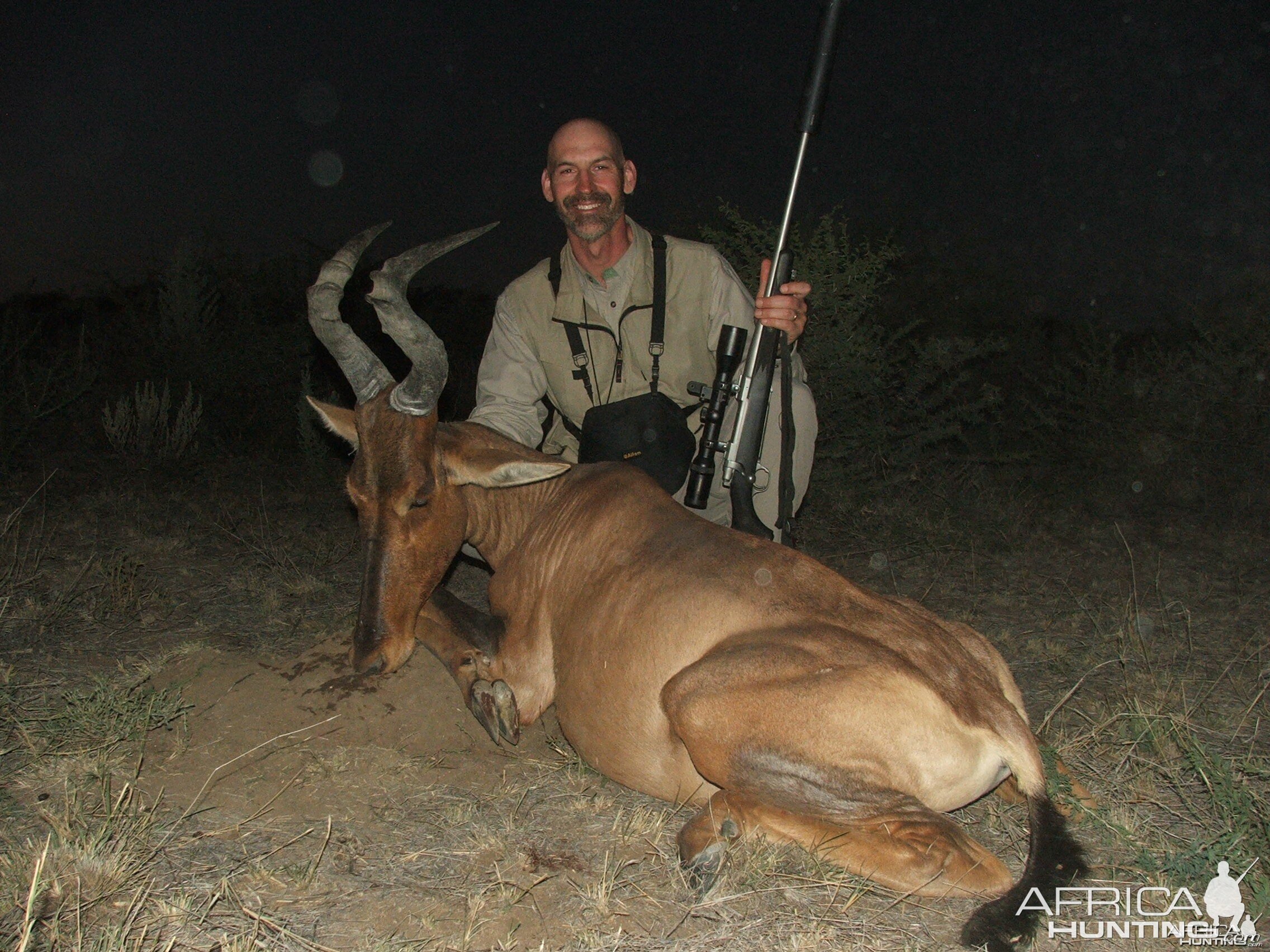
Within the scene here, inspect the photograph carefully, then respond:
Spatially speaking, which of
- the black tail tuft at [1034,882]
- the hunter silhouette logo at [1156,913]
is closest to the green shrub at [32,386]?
the black tail tuft at [1034,882]

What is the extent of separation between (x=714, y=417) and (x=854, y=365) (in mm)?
4034

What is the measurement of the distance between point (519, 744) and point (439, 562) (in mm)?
926

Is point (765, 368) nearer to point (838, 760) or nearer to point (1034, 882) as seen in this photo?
point (838, 760)

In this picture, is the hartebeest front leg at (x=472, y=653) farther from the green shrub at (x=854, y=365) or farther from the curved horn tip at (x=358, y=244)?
the green shrub at (x=854, y=365)

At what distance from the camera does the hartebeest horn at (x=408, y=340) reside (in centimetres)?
427

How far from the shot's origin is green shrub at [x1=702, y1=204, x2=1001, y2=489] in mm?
8852

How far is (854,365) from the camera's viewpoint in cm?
880

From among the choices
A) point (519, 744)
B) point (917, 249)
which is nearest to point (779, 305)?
point (519, 744)

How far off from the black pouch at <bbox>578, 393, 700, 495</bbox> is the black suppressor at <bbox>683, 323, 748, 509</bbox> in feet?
1.09

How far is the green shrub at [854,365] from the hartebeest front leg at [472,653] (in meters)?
5.10

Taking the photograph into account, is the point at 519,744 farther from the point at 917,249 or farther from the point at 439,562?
the point at 917,249

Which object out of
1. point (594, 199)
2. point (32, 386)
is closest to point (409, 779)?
point (594, 199)

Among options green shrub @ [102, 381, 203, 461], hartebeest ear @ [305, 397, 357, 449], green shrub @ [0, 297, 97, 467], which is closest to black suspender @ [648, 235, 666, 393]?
hartebeest ear @ [305, 397, 357, 449]

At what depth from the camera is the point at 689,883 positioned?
9.70 ft
